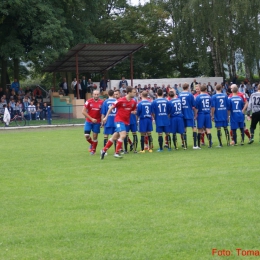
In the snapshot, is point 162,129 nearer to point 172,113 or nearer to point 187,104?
point 172,113

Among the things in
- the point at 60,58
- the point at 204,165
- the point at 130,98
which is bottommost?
the point at 204,165

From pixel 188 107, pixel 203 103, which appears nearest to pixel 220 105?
pixel 203 103

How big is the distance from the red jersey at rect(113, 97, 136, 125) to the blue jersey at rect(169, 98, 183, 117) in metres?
2.30

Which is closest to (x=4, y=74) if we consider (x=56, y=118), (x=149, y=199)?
(x=56, y=118)

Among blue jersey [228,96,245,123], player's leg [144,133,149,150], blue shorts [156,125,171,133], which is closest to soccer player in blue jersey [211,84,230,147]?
blue jersey [228,96,245,123]

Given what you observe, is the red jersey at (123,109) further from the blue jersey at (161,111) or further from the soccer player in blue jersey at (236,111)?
the soccer player in blue jersey at (236,111)

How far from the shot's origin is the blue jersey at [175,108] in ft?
60.5

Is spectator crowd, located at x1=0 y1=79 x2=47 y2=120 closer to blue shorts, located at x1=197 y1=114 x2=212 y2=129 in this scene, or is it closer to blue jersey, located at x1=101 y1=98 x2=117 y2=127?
blue jersey, located at x1=101 y1=98 x2=117 y2=127

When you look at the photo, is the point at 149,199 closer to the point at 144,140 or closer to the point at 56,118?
the point at 144,140

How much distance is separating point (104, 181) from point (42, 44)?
98.7ft

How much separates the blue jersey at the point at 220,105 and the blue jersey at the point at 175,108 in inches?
47.6

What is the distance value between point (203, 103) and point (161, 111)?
1.42 m

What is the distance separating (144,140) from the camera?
18594mm

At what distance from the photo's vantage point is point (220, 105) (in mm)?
18922
